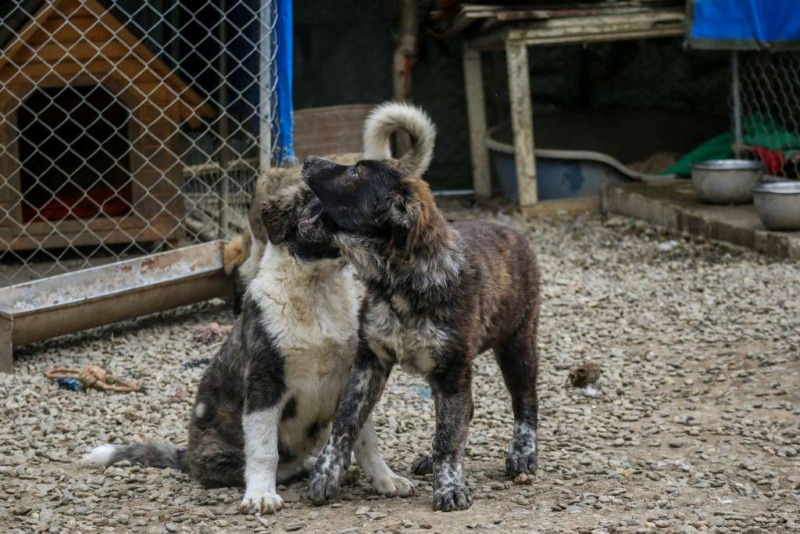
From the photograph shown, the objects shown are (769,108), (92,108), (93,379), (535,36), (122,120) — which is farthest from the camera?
(769,108)

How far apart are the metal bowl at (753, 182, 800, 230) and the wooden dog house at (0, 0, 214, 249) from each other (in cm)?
375

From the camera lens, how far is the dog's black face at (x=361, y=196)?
371cm

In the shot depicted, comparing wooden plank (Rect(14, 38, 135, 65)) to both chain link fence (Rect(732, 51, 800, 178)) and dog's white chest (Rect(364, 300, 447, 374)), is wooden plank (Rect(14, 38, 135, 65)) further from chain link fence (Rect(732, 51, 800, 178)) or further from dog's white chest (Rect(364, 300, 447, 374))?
chain link fence (Rect(732, 51, 800, 178))

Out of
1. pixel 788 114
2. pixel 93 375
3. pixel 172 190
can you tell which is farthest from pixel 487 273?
pixel 788 114

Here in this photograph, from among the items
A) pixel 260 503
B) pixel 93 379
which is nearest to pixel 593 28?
pixel 93 379

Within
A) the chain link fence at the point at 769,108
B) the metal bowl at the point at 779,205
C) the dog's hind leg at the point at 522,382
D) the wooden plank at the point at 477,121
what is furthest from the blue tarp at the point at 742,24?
the dog's hind leg at the point at 522,382

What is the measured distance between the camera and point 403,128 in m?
5.42

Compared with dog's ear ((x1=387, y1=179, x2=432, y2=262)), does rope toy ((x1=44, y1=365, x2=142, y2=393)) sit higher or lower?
lower

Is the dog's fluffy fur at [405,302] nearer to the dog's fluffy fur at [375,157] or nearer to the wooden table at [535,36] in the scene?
the dog's fluffy fur at [375,157]

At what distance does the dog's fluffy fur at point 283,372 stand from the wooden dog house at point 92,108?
273 cm

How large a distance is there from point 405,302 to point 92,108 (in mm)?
3927

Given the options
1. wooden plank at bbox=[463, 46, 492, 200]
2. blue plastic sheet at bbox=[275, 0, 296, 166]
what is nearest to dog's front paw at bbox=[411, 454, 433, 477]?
blue plastic sheet at bbox=[275, 0, 296, 166]

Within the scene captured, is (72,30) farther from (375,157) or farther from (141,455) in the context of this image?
(141,455)

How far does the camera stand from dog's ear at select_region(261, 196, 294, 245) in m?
3.98
